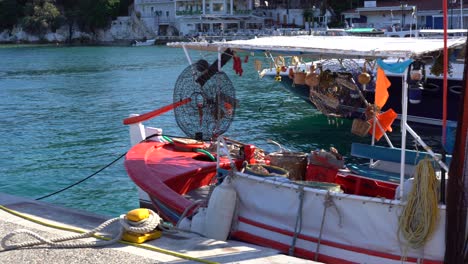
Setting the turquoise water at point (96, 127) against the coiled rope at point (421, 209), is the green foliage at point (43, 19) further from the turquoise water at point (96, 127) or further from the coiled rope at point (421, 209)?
the coiled rope at point (421, 209)

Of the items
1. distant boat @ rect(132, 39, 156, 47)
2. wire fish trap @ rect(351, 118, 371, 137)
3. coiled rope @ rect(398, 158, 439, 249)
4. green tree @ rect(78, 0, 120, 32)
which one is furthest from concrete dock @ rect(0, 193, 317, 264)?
green tree @ rect(78, 0, 120, 32)

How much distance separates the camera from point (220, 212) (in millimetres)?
7434

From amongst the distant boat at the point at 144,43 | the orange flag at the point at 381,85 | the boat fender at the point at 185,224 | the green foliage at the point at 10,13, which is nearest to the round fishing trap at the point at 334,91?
the orange flag at the point at 381,85

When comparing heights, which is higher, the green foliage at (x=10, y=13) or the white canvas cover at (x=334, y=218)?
the green foliage at (x=10, y=13)

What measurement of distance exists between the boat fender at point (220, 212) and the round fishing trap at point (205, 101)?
1.55 metres

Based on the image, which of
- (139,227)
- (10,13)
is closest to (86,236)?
(139,227)

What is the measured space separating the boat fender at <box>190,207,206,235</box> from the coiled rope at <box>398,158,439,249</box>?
2286 mm

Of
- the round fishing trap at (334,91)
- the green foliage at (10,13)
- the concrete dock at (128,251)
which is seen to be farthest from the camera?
the green foliage at (10,13)

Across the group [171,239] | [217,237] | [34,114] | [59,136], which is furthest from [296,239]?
[34,114]

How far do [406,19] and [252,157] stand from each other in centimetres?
5256

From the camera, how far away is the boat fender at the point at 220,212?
7375 millimetres

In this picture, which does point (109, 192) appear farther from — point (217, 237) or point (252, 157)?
point (217, 237)

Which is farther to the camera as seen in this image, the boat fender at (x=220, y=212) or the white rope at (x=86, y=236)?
the boat fender at (x=220, y=212)

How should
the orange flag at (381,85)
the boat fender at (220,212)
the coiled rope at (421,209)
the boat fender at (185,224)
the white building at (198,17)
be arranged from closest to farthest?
the coiled rope at (421,209) < the orange flag at (381,85) < the boat fender at (220,212) < the boat fender at (185,224) < the white building at (198,17)
